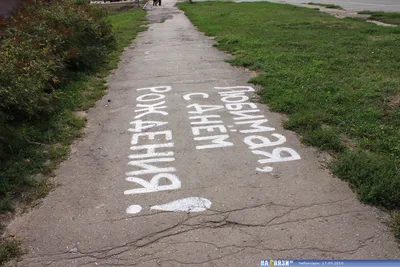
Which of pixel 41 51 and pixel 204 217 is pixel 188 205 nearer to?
pixel 204 217

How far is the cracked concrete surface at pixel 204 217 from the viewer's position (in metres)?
2.92

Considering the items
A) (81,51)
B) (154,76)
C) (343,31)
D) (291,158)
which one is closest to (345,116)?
(291,158)

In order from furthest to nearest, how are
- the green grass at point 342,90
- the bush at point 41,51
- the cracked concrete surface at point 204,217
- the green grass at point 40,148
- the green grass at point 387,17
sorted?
the green grass at point 387,17 < the bush at point 41,51 < the green grass at point 342,90 < the green grass at point 40,148 < the cracked concrete surface at point 204,217

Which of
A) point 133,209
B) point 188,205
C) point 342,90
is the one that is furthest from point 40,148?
point 342,90

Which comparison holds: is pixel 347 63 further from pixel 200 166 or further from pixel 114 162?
pixel 114 162

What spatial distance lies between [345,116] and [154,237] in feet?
11.6

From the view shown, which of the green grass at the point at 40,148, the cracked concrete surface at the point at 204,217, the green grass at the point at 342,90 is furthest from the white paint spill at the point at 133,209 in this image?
the green grass at the point at 342,90

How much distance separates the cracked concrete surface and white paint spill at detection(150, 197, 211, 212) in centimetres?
7

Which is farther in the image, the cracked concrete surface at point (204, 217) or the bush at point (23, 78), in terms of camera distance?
the bush at point (23, 78)

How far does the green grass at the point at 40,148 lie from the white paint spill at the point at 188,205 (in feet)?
4.33

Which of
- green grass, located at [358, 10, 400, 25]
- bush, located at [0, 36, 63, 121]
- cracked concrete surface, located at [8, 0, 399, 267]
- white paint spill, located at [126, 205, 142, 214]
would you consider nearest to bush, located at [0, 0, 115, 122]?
bush, located at [0, 36, 63, 121]

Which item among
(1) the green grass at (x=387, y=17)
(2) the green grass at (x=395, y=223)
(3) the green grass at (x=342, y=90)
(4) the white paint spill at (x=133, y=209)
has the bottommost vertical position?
(4) the white paint spill at (x=133, y=209)

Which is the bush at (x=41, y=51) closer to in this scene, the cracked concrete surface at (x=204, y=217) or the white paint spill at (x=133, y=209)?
the cracked concrete surface at (x=204, y=217)

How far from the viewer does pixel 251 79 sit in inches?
300
